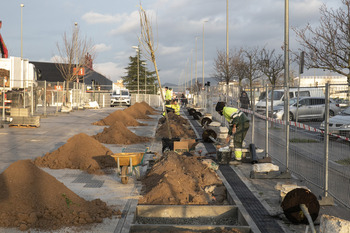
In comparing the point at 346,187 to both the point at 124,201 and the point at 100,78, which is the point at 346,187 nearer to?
the point at 124,201

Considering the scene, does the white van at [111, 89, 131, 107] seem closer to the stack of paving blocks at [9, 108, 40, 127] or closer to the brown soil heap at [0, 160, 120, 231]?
the stack of paving blocks at [9, 108, 40, 127]

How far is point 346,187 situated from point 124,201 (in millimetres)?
4018

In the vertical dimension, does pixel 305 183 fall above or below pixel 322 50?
below

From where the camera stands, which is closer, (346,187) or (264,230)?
(264,230)

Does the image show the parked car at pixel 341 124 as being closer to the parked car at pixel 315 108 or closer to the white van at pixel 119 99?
the parked car at pixel 315 108

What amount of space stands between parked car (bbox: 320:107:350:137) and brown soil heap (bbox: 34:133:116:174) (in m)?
5.35

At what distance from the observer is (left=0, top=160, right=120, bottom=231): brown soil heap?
639 centimetres

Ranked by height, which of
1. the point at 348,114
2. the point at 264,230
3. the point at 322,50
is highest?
the point at 322,50

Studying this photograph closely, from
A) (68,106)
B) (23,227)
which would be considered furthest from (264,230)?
(68,106)

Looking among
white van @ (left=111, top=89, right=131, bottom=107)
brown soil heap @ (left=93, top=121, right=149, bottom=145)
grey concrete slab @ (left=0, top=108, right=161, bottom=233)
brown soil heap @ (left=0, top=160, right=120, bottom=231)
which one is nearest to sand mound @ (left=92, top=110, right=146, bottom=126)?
grey concrete slab @ (left=0, top=108, right=161, bottom=233)

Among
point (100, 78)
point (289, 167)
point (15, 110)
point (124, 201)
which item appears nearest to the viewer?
point (124, 201)

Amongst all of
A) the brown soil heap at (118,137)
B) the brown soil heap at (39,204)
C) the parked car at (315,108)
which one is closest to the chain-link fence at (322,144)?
the parked car at (315,108)

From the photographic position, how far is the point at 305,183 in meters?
9.70

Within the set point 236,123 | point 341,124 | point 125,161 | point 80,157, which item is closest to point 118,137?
point 80,157
